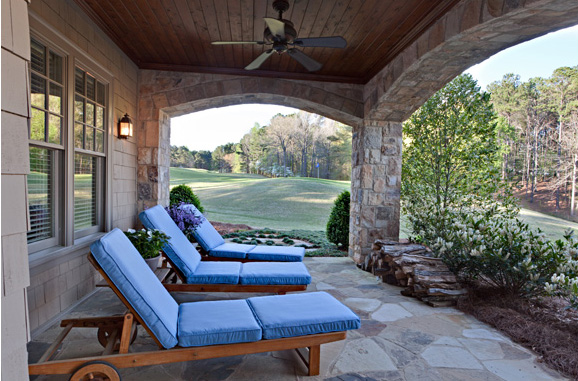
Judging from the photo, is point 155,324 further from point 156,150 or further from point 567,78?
point 567,78

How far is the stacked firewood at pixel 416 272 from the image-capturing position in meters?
3.46

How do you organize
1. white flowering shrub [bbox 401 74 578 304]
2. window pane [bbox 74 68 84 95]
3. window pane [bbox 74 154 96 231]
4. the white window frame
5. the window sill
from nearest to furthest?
the window sill, the white window frame, window pane [bbox 74 68 84 95], window pane [bbox 74 154 96 231], white flowering shrub [bbox 401 74 578 304]

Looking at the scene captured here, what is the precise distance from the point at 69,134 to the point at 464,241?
4.25m

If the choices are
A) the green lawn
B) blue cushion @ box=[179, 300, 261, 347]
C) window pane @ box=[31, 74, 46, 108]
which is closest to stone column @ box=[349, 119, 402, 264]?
blue cushion @ box=[179, 300, 261, 347]

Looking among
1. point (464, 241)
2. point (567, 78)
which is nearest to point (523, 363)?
point (464, 241)

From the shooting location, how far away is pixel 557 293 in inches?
115

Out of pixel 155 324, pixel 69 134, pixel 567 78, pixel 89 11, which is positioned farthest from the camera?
pixel 567 78

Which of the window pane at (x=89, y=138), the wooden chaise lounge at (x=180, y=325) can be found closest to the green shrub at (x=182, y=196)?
the window pane at (x=89, y=138)

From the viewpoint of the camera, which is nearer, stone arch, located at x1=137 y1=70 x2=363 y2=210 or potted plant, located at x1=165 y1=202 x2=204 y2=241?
potted plant, located at x1=165 y1=202 x2=204 y2=241

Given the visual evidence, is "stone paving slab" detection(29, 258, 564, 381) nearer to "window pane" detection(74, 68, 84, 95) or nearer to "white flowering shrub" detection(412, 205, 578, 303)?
"white flowering shrub" detection(412, 205, 578, 303)

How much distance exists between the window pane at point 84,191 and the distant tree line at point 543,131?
11.0 meters

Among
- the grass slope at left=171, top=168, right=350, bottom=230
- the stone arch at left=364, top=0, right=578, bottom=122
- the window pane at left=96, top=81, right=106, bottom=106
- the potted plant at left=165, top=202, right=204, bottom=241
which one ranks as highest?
the stone arch at left=364, top=0, right=578, bottom=122

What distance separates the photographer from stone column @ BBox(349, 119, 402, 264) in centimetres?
516

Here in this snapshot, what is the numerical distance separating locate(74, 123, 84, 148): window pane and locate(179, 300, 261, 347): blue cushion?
2289 millimetres
